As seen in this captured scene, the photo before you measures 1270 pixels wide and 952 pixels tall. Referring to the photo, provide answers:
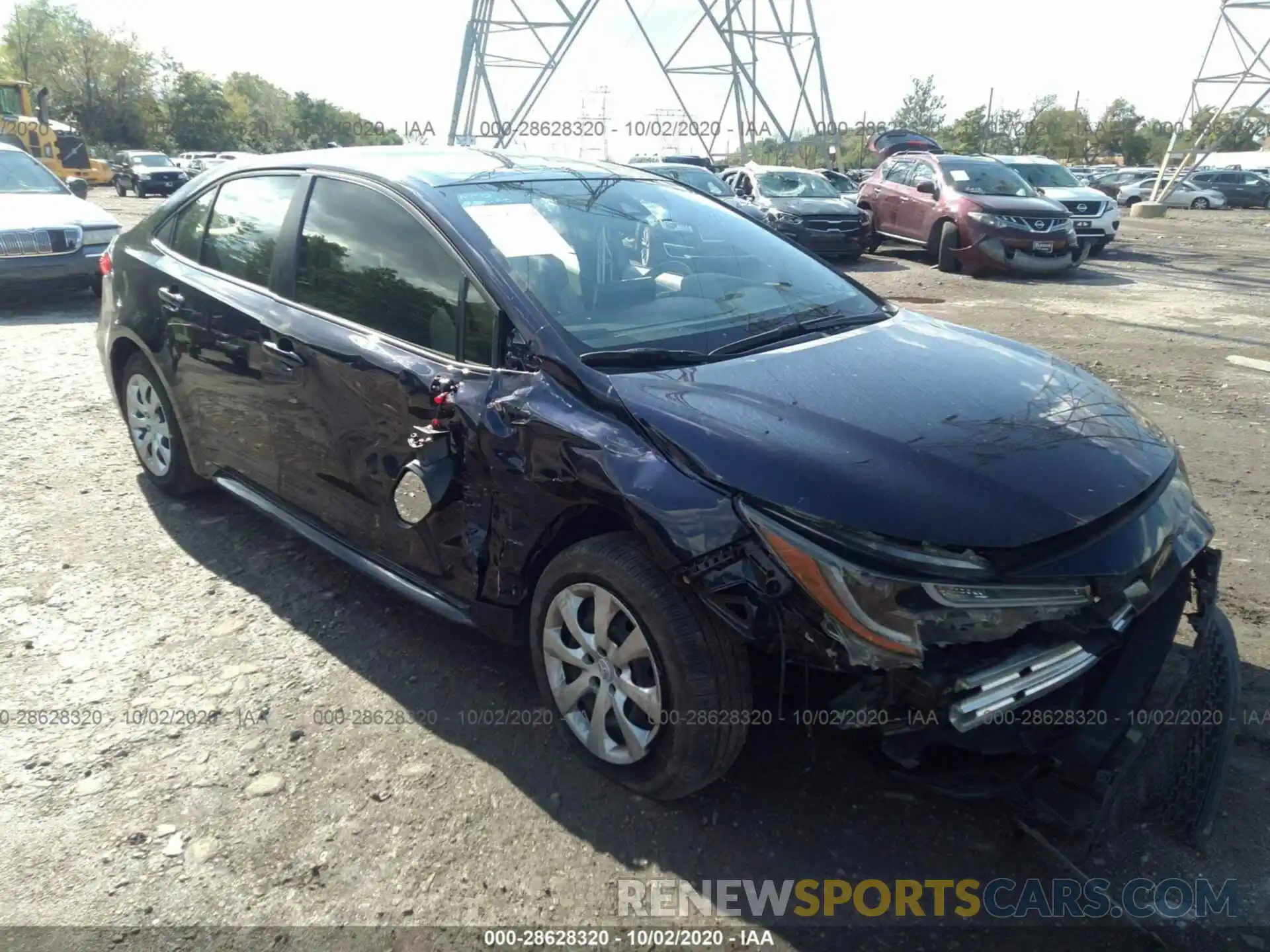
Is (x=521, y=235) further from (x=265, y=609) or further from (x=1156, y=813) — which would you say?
(x=1156, y=813)

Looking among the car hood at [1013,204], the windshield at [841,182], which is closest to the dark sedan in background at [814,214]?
the car hood at [1013,204]

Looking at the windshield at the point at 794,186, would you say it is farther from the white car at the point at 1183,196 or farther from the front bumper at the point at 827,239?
the white car at the point at 1183,196

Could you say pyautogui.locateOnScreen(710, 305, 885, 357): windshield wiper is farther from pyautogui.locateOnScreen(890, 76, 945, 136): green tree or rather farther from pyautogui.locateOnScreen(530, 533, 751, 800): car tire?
pyautogui.locateOnScreen(890, 76, 945, 136): green tree

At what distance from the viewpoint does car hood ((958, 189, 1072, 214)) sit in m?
13.2

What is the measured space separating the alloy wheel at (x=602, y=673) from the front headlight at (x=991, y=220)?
40.5 feet

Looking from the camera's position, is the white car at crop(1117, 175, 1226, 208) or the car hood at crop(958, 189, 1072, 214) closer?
the car hood at crop(958, 189, 1072, 214)

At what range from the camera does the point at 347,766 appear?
281 centimetres

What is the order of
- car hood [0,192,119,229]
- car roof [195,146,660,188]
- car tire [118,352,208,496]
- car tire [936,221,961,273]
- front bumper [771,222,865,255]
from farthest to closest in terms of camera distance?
front bumper [771,222,865,255], car tire [936,221,961,273], car hood [0,192,119,229], car tire [118,352,208,496], car roof [195,146,660,188]

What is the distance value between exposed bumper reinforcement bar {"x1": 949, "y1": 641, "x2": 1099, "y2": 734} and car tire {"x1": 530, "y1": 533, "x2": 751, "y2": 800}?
0.52 metres

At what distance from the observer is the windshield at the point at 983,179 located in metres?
13.9

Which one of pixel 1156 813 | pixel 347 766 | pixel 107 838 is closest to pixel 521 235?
pixel 347 766

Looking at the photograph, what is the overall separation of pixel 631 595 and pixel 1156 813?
1.48 metres

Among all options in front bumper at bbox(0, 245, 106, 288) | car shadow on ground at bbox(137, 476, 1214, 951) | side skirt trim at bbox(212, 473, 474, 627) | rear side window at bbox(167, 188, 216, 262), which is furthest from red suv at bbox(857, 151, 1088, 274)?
car shadow on ground at bbox(137, 476, 1214, 951)

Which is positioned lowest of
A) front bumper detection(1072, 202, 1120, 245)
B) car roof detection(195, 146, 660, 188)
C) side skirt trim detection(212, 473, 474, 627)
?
side skirt trim detection(212, 473, 474, 627)
